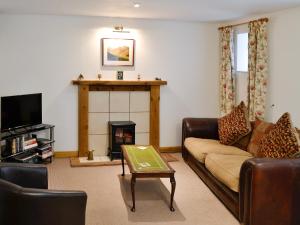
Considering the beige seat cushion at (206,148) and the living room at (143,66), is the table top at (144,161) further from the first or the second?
the beige seat cushion at (206,148)

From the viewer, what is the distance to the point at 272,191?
140 inches

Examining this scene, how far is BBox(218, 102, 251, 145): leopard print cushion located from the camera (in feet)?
17.1

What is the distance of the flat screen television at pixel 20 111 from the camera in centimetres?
549

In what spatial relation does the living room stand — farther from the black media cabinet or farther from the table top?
the table top

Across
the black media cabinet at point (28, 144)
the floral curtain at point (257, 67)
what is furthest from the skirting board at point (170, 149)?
the black media cabinet at point (28, 144)

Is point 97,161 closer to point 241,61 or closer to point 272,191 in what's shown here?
point 241,61

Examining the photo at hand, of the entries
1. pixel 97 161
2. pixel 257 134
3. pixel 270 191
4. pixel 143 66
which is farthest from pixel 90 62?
pixel 270 191

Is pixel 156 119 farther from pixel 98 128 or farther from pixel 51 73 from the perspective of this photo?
pixel 51 73

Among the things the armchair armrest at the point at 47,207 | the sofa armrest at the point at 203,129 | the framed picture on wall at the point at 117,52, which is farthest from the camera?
the framed picture on wall at the point at 117,52

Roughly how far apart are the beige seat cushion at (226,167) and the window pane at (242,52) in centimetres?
208

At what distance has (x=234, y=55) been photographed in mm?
6504

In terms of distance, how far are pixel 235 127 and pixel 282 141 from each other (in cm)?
133

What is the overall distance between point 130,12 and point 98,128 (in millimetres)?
1956

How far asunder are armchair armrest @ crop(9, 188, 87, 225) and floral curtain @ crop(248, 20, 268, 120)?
135 inches
